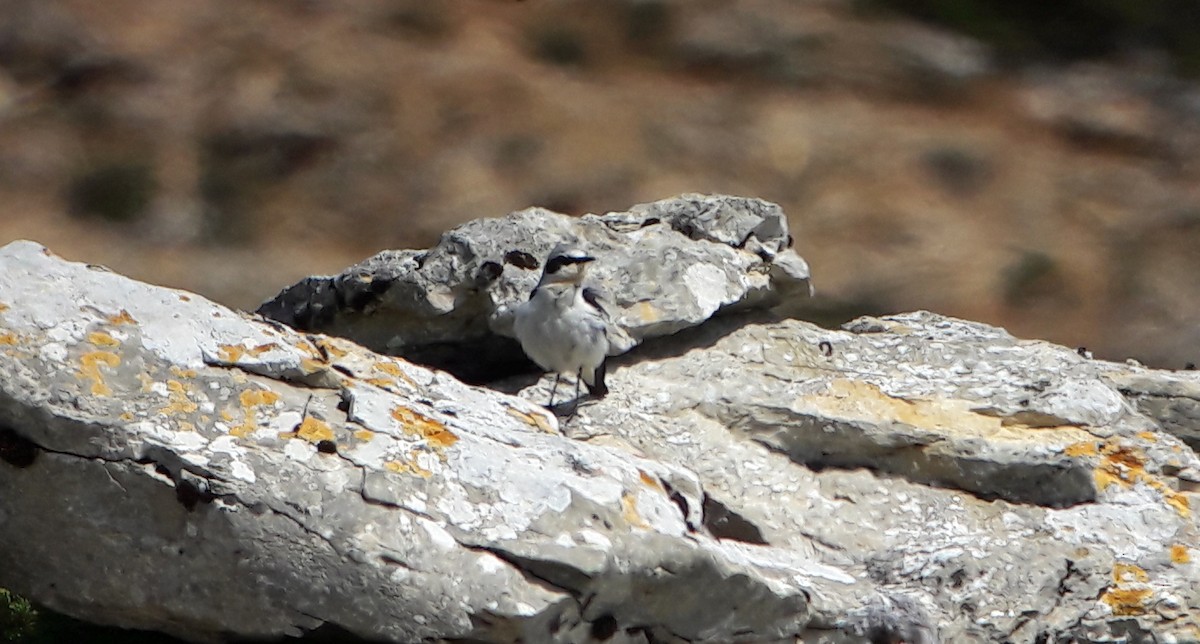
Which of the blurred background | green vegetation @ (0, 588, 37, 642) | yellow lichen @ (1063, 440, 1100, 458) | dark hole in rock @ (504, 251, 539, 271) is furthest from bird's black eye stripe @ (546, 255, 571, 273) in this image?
the blurred background

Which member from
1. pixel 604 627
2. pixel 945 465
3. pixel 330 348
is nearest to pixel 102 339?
pixel 330 348

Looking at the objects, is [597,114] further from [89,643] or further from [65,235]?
[89,643]

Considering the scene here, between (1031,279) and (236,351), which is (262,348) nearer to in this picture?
(236,351)

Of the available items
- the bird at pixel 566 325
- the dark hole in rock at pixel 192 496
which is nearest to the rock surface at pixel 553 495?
the dark hole in rock at pixel 192 496

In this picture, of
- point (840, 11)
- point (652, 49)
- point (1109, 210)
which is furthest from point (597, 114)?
point (1109, 210)

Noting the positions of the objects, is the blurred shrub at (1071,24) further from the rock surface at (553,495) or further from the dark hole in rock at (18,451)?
the dark hole in rock at (18,451)
